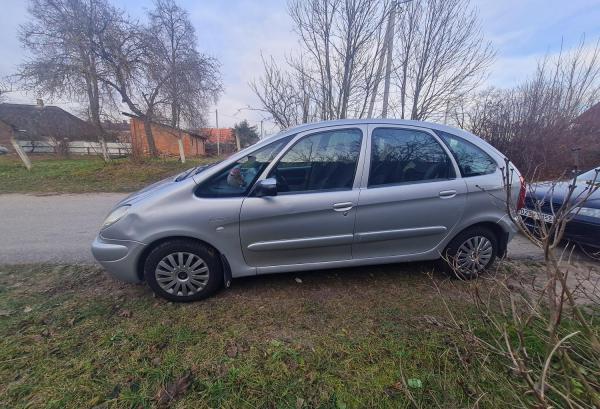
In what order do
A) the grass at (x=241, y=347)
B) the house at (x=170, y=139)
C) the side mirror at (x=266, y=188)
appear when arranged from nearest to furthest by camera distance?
1. the grass at (x=241, y=347)
2. the side mirror at (x=266, y=188)
3. the house at (x=170, y=139)

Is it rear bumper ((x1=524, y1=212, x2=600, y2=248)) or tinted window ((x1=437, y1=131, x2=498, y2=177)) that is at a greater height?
tinted window ((x1=437, y1=131, x2=498, y2=177))

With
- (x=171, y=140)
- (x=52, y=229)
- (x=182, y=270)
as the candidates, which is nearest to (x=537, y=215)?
(x=182, y=270)

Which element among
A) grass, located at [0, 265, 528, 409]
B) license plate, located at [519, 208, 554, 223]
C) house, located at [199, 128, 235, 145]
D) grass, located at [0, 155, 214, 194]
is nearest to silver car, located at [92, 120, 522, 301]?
grass, located at [0, 265, 528, 409]

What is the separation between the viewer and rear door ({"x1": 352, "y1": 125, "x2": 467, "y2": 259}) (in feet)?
8.87

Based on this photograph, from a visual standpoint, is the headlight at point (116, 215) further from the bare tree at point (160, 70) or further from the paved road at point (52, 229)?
the bare tree at point (160, 70)

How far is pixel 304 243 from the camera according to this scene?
2.67 meters

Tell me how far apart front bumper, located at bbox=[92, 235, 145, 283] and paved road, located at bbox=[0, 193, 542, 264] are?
50.6 inches

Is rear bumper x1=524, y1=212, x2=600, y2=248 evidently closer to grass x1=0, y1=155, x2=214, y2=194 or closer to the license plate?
the license plate

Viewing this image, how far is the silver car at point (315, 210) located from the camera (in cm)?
253

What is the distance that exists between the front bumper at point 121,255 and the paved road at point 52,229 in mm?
1286

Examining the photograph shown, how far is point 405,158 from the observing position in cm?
282

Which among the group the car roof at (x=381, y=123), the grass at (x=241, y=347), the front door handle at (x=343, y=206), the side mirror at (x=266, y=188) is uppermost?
the car roof at (x=381, y=123)

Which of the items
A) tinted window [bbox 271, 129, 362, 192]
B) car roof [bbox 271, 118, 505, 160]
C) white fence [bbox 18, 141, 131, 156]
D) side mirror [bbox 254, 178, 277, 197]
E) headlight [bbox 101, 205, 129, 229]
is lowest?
headlight [bbox 101, 205, 129, 229]

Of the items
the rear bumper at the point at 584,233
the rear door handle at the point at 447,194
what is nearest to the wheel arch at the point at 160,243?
Result: the rear door handle at the point at 447,194
